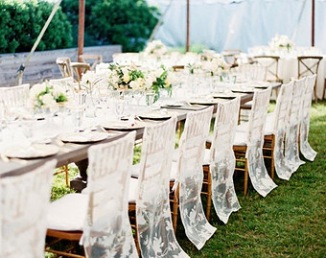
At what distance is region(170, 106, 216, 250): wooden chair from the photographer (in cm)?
396

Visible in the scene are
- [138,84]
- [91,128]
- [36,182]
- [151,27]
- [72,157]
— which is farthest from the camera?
[151,27]

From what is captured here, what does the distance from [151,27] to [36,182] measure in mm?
10950

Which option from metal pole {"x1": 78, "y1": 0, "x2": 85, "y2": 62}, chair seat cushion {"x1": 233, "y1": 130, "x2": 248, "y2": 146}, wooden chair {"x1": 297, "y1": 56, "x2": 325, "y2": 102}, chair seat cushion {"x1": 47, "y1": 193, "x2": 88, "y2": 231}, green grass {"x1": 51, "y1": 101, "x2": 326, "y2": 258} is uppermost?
metal pole {"x1": 78, "y1": 0, "x2": 85, "y2": 62}

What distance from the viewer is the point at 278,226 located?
4.55 m

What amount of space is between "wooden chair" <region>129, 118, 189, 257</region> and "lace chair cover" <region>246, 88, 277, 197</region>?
5.07ft

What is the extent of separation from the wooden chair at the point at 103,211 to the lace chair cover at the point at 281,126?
2576 millimetres

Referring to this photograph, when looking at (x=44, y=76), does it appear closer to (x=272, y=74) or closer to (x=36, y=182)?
(x=272, y=74)

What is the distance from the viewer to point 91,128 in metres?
4.07

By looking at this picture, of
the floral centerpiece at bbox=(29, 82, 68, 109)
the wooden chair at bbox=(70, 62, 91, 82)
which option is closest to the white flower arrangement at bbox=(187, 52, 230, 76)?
the wooden chair at bbox=(70, 62, 91, 82)

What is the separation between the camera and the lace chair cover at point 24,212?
2.44 m

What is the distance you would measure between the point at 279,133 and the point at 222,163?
1231mm

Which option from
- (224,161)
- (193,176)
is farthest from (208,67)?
(193,176)

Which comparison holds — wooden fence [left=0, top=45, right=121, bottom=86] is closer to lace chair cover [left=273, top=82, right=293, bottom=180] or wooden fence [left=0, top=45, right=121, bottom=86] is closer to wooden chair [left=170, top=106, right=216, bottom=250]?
lace chair cover [left=273, top=82, right=293, bottom=180]

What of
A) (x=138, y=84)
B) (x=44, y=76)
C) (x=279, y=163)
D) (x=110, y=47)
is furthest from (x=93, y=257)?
(x=110, y=47)
